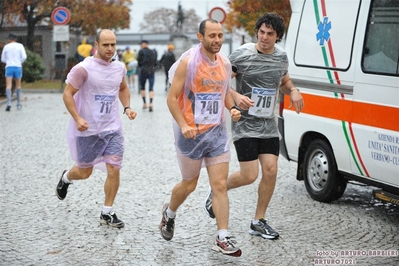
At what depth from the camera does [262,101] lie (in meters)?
6.57

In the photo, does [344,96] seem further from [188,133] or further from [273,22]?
[188,133]

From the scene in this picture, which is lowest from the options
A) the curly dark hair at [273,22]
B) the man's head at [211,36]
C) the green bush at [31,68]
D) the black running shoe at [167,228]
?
the green bush at [31,68]

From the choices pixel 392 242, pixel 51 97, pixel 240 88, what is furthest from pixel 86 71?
pixel 51 97

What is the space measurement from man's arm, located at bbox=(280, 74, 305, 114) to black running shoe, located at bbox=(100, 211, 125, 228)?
1.78 m

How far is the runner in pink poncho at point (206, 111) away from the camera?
581 cm

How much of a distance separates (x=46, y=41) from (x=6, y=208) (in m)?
37.0

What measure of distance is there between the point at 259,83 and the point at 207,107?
81 centimetres

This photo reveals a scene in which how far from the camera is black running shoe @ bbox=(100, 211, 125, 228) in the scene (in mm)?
6820

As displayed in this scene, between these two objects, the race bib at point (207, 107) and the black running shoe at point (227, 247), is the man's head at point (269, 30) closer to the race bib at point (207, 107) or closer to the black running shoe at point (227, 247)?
the race bib at point (207, 107)

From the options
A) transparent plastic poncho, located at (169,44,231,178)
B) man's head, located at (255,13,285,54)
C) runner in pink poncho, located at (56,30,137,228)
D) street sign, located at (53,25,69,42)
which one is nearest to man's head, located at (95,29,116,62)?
runner in pink poncho, located at (56,30,137,228)

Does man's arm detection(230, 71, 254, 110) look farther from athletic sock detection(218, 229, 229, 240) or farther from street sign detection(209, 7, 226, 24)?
street sign detection(209, 7, 226, 24)

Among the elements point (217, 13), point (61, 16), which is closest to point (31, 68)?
point (61, 16)

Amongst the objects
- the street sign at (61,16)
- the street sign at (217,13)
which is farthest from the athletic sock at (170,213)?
the street sign at (61,16)

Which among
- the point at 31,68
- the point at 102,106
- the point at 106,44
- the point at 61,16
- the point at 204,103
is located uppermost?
the point at 106,44
